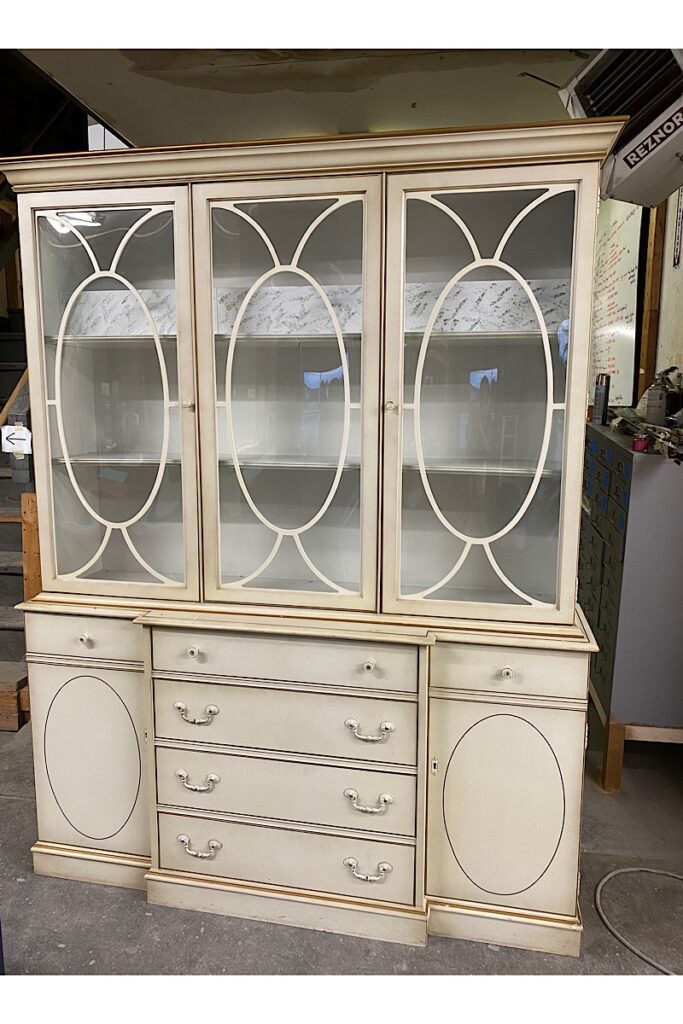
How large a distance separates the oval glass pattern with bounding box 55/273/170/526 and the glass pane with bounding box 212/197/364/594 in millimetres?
220

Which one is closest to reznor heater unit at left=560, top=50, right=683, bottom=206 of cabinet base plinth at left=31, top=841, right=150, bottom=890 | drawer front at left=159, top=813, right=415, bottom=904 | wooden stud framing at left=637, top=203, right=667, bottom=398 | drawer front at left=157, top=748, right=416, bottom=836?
wooden stud framing at left=637, top=203, right=667, bottom=398

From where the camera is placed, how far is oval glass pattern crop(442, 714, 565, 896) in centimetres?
168

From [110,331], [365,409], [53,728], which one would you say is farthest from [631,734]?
[110,331]

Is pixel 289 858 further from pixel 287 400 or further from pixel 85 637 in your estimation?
pixel 287 400

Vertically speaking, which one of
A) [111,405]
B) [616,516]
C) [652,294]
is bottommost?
[616,516]

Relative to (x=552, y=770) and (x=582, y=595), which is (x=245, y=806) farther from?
(x=582, y=595)

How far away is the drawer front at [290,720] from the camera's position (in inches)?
66.8

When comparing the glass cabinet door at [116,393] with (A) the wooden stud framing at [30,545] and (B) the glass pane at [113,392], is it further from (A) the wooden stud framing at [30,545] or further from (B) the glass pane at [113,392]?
(A) the wooden stud framing at [30,545]

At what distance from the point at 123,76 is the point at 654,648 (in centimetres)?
268

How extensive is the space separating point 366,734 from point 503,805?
38 cm

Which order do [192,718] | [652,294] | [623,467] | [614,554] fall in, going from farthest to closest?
[652,294] → [614,554] → [623,467] → [192,718]

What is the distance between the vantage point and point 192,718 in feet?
5.93

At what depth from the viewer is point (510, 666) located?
1656 mm

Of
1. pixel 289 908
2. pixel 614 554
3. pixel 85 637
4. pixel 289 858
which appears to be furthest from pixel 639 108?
pixel 289 908
